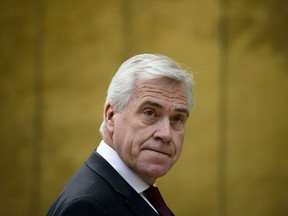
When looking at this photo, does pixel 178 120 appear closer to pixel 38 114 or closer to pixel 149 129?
pixel 149 129

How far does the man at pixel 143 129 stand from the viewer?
1.92 meters

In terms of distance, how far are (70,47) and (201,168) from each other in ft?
5.91

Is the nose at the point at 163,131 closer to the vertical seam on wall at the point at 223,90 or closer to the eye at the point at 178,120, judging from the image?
the eye at the point at 178,120

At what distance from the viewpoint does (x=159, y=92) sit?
194 centimetres

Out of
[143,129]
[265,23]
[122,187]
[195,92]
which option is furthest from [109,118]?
[265,23]

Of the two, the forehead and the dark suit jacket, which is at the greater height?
the forehead

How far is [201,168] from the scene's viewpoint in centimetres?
527

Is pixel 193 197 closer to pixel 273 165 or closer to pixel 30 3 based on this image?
pixel 273 165

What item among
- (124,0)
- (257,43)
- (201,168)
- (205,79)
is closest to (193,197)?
(201,168)

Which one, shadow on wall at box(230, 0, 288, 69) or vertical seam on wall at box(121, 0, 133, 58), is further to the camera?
vertical seam on wall at box(121, 0, 133, 58)

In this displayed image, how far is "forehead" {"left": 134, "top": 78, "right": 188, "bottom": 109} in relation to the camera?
1.93 metres

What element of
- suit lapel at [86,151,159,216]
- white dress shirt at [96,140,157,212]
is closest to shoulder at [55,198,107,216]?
suit lapel at [86,151,159,216]

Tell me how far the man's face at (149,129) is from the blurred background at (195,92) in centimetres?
333

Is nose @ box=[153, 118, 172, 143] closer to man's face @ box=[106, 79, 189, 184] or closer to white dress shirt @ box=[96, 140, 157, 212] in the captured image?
man's face @ box=[106, 79, 189, 184]
